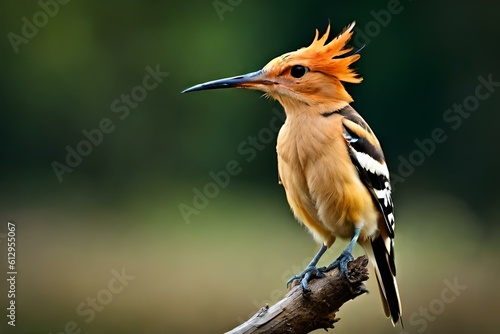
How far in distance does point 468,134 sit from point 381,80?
1189 millimetres

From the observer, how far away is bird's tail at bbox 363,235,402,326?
341 centimetres

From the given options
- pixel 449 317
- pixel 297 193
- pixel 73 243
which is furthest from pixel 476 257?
pixel 297 193

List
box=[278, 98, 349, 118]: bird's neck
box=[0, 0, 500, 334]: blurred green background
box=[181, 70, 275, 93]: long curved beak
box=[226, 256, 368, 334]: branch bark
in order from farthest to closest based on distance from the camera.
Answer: box=[0, 0, 500, 334]: blurred green background → box=[278, 98, 349, 118]: bird's neck → box=[181, 70, 275, 93]: long curved beak → box=[226, 256, 368, 334]: branch bark

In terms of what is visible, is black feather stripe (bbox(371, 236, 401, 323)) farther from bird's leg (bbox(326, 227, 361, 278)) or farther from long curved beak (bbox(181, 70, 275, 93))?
long curved beak (bbox(181, 70, 275, 93))

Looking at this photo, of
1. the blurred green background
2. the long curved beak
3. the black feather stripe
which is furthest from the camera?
the blurred green background

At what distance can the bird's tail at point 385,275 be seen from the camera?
3412 mm

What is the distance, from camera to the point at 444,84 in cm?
952

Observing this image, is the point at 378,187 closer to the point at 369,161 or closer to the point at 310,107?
the point at 369,161

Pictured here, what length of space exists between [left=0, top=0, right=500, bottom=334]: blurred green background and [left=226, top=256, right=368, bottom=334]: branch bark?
5.36 meters

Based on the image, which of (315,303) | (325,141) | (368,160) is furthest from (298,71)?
(315,303)

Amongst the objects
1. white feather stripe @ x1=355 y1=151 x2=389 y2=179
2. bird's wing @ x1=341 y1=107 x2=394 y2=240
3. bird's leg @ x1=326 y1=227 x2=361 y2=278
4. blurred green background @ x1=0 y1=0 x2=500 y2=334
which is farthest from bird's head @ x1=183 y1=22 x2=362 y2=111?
blurred green background @ x1=0 y1=0 x2=500 y2=334

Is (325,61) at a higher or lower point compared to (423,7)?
lower

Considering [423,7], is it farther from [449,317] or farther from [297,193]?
[297,193]

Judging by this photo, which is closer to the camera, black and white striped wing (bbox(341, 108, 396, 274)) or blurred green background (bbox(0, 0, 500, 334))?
black and white striped wing (bbox(341, 108, 396, 274))
